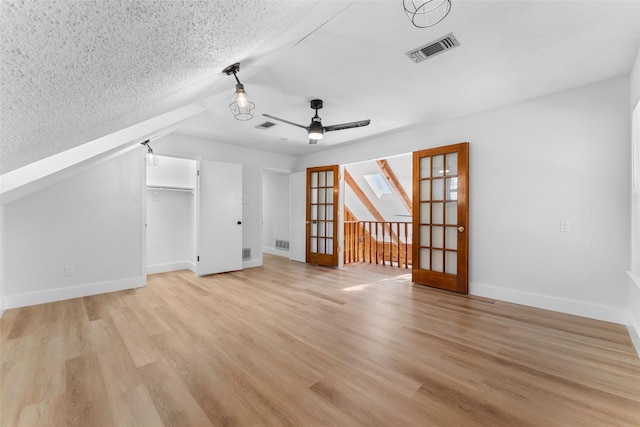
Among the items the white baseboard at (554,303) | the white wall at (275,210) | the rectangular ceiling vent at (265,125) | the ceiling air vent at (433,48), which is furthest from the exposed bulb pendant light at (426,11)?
the white wall at (275,210)

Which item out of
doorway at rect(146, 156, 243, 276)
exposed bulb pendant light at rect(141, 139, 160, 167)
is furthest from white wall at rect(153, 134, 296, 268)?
exposed bulb pendant light at rect(141, 139, 160, 167)

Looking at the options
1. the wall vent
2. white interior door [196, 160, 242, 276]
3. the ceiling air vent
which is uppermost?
the ceiling air vent

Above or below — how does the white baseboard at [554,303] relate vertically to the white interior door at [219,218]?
below

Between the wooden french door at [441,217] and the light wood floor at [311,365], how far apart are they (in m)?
0.63

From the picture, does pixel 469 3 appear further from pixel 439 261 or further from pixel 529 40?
pixel 439 261

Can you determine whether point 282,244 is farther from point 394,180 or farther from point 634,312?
point 634,312

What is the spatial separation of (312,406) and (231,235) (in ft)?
13.2

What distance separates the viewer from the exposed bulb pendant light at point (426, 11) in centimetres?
170

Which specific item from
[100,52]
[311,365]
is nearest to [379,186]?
[311,365]

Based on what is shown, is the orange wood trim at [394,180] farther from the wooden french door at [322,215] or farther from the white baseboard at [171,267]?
the white baseboard at [171,267]

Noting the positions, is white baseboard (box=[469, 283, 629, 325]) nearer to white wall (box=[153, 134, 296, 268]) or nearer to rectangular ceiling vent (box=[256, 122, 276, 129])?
rectangular ceiling vent (box=[256, 122, 276, 129])

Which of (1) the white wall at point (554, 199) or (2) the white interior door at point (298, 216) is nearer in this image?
(1) the white wall at point (554, 199)

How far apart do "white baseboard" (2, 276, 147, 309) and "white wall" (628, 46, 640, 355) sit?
5.84 metres

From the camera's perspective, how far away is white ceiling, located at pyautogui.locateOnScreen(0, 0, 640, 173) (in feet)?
2.16
